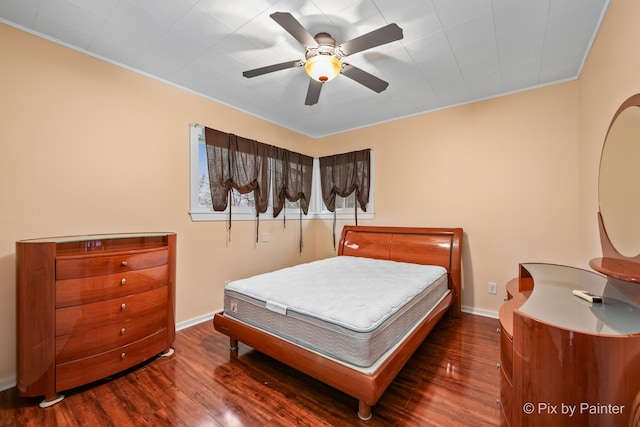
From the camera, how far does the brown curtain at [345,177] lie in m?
4.06

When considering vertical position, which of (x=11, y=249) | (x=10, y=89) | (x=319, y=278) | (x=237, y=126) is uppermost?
(x=237, y=126)

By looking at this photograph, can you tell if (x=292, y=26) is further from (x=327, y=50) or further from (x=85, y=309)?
(x=85, y=309)

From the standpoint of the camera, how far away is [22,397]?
69.1 inches

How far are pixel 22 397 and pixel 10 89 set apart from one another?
215cm

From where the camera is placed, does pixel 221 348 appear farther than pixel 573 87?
No

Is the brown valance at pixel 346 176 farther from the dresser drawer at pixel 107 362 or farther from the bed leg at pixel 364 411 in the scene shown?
the dresser drawer at pixel 107 362

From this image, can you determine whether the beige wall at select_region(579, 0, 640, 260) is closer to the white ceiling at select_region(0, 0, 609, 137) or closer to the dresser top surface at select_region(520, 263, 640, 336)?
the white ceiling at select_region(0, 0, 609, 137)

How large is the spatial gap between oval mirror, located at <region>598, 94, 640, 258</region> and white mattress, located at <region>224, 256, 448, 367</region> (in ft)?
4.19

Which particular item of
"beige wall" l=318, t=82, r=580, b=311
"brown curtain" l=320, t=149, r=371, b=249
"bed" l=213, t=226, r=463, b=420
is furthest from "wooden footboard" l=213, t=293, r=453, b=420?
"brown curtain" l=320, t=149, r=371, b=249

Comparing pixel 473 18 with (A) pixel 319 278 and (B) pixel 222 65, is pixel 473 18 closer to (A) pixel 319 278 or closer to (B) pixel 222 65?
(B) pixel 222 65

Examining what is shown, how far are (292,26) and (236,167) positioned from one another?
79.8 inches

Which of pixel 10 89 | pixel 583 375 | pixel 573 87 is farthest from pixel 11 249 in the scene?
pixel 573 87

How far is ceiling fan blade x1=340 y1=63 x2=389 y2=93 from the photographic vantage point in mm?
2090

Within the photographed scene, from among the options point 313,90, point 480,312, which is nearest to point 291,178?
point 313,90
